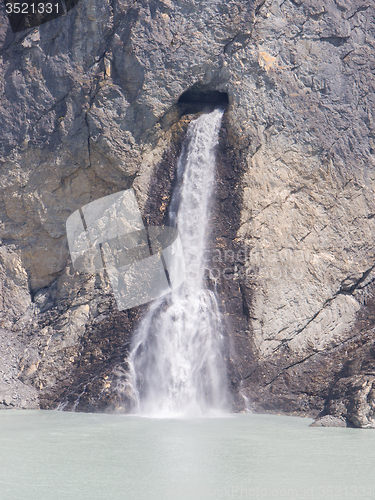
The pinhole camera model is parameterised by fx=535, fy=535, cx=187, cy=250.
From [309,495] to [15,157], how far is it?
9996 mm

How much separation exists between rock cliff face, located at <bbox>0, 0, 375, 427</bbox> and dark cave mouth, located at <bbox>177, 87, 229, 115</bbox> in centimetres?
5

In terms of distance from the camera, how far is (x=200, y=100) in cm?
1297

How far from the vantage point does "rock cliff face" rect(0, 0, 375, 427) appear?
11570 mm

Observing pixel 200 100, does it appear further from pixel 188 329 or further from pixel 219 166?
pixel 188 329

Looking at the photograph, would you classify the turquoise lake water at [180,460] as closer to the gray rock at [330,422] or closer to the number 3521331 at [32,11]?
the gray rock at [330,422]

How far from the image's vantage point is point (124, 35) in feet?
40.4

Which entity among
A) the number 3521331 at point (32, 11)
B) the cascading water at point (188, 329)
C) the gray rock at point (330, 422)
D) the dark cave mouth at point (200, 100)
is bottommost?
the gray rock at point (330, 422)

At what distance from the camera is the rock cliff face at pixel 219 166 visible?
11.6 m

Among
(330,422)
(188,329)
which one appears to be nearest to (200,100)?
(188,329)

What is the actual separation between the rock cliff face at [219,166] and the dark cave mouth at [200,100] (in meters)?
0.05

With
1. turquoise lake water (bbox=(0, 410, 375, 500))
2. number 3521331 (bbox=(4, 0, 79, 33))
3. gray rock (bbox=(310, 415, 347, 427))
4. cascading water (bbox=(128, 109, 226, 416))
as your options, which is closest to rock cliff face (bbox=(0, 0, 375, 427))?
number 3521331 (bbox=(4, 0, 79, 33))

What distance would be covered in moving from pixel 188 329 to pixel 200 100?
5.56 meters

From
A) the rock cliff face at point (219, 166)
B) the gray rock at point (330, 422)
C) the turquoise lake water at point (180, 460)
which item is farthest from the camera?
the rock cliff face at point (219, 166)

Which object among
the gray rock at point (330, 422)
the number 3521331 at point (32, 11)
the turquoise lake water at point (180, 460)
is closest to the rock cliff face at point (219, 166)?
the number 3521331 at point (32, 11)
